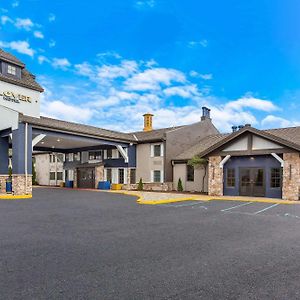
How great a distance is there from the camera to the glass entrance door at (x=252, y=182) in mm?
20875

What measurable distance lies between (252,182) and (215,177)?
277 centimetres

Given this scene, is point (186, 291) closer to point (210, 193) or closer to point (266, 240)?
point (266, 240)

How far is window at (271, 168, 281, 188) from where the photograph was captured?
66.0ft

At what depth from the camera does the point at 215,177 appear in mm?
22422

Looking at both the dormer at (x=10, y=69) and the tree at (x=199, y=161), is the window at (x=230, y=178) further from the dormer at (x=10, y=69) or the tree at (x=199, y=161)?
the dormer at (x=10, y=69)

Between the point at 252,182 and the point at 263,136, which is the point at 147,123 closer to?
the point at 252,182

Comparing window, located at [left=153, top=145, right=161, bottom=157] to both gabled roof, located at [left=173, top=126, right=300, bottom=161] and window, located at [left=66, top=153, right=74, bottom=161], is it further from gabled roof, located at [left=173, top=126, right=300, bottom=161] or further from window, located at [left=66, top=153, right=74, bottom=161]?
window, located at [left=66, top=153, right=74, bottom=161]

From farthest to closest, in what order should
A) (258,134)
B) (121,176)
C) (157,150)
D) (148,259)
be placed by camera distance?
(121,176)
(157,150)
(258,134)
(148,259)

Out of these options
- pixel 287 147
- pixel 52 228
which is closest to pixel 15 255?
pixel 52 228

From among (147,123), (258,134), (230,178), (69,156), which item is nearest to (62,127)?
(69,156)

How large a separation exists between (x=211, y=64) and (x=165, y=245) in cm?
2443

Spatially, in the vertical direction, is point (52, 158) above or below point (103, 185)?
above

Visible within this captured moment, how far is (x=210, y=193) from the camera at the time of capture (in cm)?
2253

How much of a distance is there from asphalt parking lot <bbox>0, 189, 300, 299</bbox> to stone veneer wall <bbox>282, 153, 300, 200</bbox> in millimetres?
8889
